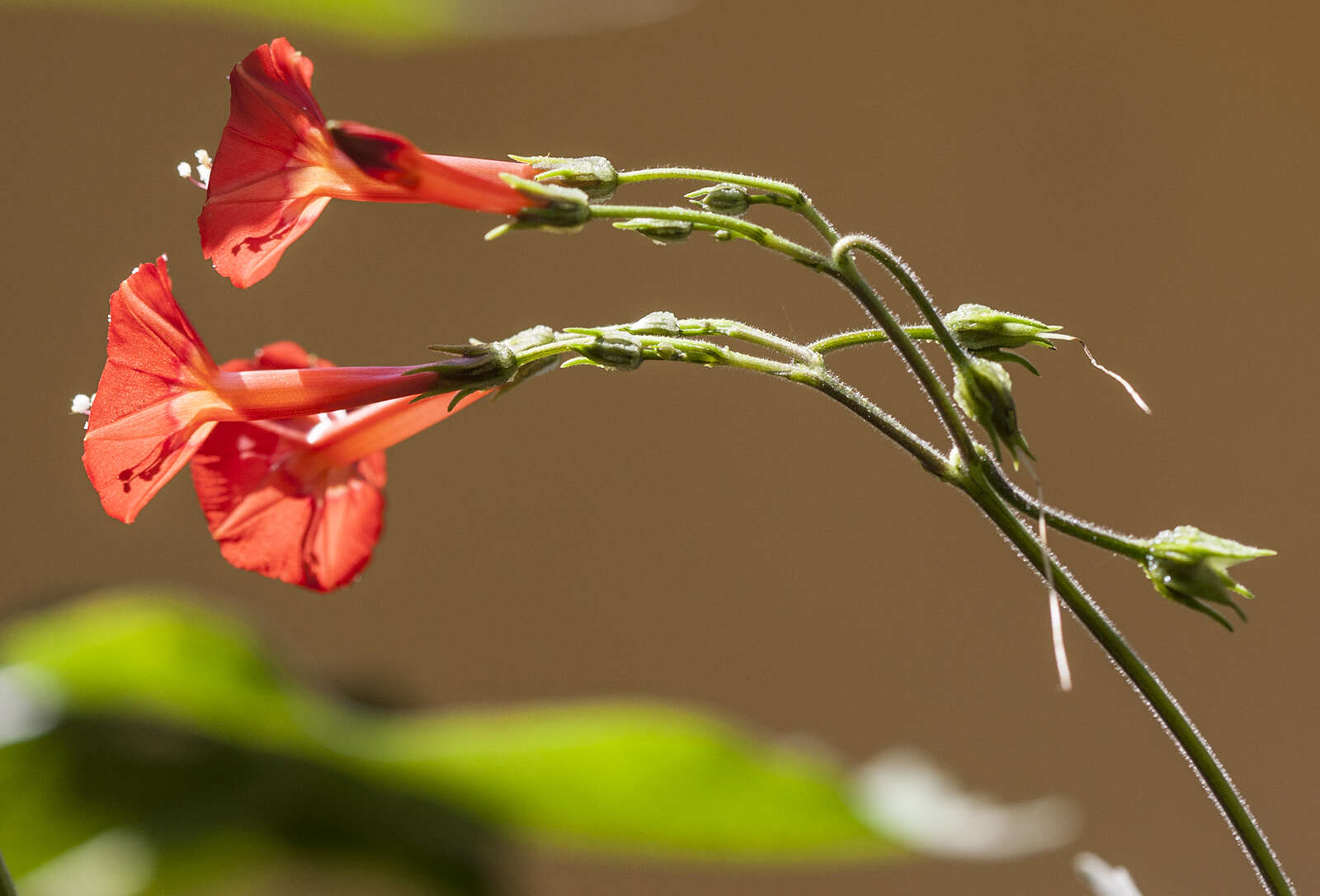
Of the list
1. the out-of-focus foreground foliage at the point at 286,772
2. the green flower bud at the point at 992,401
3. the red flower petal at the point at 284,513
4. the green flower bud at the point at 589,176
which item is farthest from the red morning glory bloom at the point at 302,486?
the out-of-focus foreground foliage at the point at 286,772

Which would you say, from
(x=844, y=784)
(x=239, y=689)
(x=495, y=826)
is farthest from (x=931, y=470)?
(x=495, y=826)

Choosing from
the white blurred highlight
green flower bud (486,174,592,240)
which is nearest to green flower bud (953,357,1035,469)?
green flower bud (486,174,592,240)

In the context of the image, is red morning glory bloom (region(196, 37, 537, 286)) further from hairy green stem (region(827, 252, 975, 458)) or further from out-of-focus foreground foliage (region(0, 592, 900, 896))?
out-of-focus foreground foliage (region(0, 592, 900, 896))

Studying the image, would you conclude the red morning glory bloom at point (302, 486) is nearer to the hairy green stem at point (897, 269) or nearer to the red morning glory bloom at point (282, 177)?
the red morning glory bloom at point (282, 177)

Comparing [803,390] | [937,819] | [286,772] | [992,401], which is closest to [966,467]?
[992,401]

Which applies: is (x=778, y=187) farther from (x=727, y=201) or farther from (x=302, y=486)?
(x=302, y=486)

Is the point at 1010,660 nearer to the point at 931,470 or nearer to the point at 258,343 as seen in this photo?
the point at 258,343
